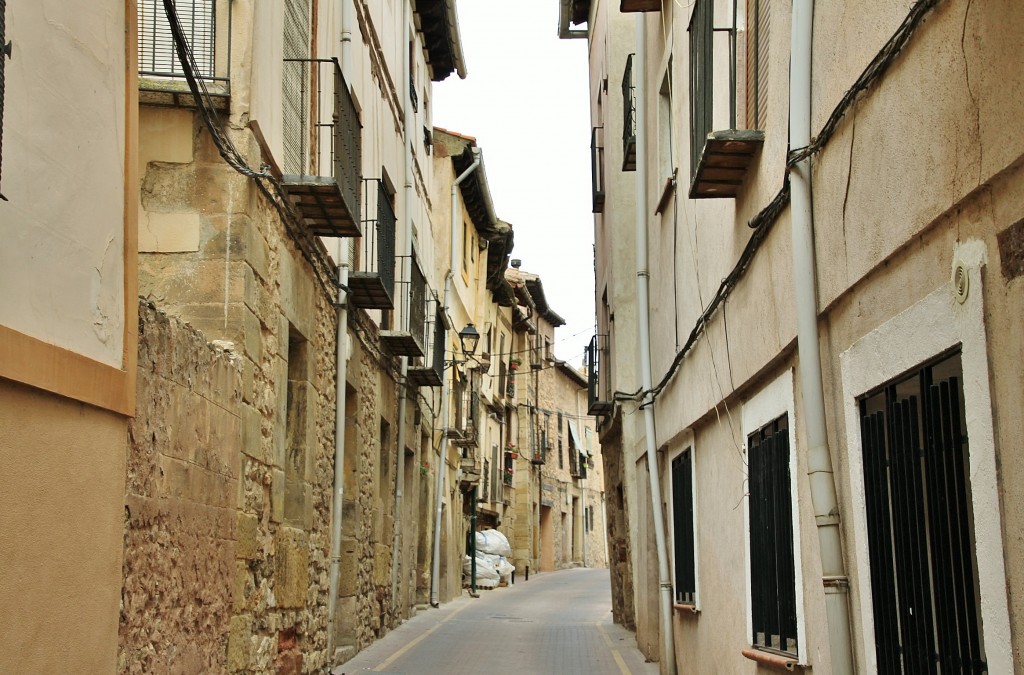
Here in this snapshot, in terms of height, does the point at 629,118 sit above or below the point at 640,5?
above

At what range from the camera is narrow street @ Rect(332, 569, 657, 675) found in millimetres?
12797

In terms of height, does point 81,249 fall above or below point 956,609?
above

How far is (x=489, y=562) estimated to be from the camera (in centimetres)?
2986

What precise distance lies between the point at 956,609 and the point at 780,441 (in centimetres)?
270

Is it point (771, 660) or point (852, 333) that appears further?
point (771, 660)

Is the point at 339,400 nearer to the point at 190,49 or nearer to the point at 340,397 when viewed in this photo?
the point at 340,397

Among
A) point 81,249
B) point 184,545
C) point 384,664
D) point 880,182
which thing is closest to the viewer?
point 880,182

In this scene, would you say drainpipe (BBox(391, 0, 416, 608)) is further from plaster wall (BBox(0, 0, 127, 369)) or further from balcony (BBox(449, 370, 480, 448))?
plaster wall (BBox(0, 0, 127, 369))

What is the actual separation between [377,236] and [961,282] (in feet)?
32.6

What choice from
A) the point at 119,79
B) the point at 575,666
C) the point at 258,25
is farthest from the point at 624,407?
the point at 119,79

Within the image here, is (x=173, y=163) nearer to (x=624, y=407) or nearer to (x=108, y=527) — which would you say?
(x=108, y=527)

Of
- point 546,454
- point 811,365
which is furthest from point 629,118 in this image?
point 546,454

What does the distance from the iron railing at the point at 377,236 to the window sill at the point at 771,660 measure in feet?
21.6

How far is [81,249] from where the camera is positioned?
17.5 feet
